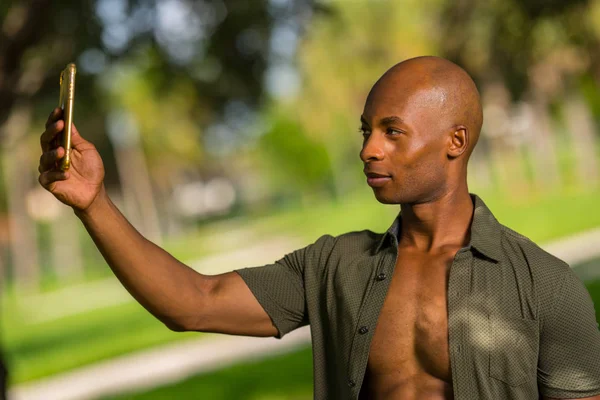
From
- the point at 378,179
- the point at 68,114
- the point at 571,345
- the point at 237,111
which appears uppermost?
→ the point at 237,111

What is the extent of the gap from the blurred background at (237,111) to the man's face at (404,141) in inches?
153

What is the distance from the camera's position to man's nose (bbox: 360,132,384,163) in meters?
2.85

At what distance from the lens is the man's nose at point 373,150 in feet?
9.34

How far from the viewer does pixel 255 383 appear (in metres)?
9.03

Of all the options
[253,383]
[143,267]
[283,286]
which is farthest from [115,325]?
[143,267]

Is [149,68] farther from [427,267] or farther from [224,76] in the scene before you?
[427,267]

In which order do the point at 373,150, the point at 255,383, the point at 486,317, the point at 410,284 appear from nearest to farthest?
the point at 486,317
the point at 373,150
the point at 410,284
the point at 255,383

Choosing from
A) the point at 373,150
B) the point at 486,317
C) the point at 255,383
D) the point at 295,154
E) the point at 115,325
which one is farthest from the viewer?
the point at 295,154

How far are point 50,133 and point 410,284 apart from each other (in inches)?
41.8

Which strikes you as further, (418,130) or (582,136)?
(582,136)

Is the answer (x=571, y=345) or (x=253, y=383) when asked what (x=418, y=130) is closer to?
(x=571, y=345)

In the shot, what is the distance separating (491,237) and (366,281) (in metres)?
0.37

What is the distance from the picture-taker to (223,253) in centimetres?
3469

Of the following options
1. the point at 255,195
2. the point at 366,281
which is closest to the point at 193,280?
the point at 366,281
